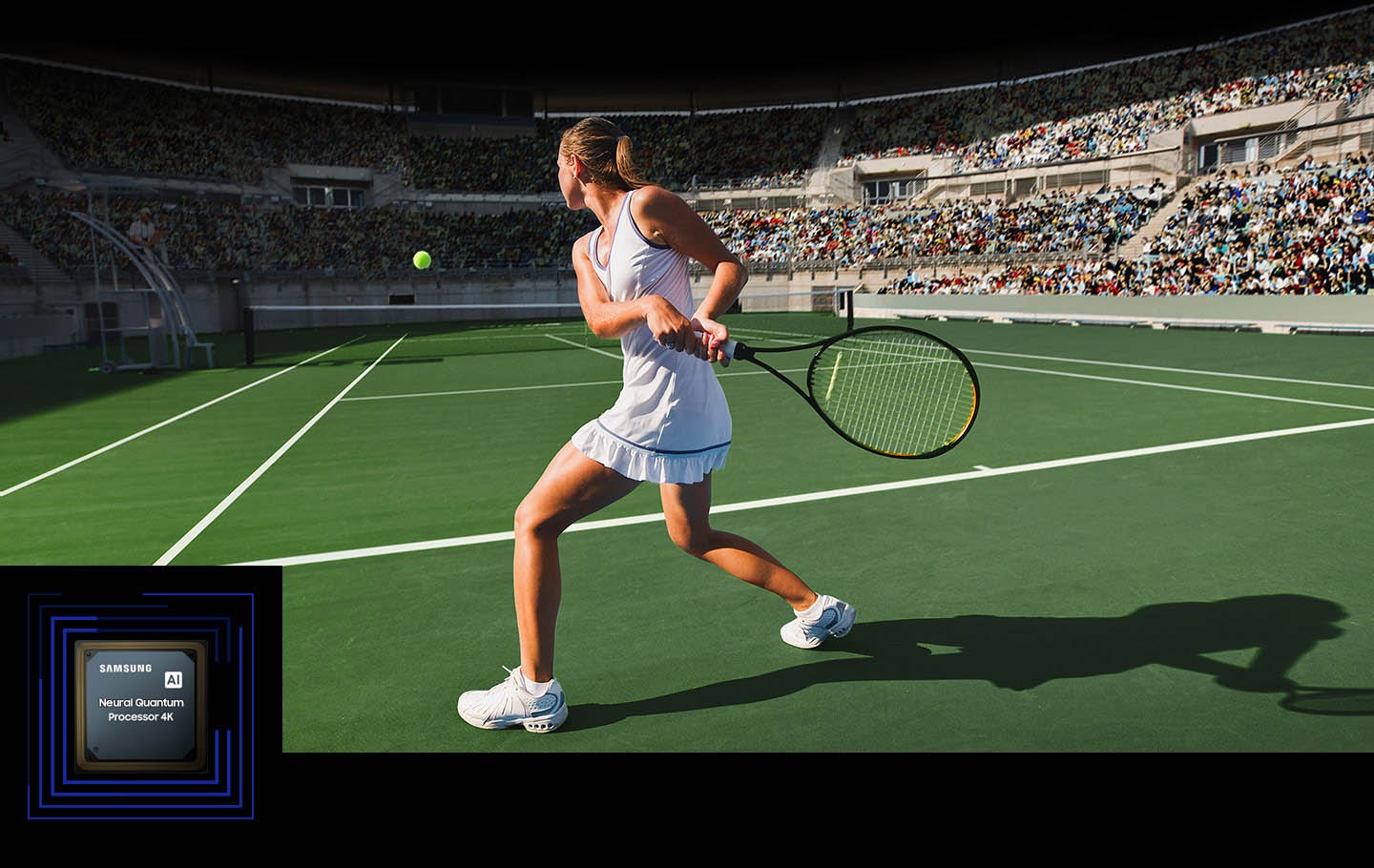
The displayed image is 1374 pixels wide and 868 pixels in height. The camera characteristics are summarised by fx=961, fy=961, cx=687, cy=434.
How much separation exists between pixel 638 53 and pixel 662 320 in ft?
159

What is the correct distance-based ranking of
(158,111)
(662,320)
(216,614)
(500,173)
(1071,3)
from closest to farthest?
1. (216,614)
2. (662,320)
3. (1071,3)
4. (158,111)
5. (500,173)

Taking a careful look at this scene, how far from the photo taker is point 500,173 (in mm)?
59094

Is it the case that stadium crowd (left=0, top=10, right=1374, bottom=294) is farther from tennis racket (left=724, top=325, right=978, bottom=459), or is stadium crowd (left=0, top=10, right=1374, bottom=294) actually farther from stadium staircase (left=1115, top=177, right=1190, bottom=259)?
tennis racket (left=724, top=325, right=978, bottom=459)

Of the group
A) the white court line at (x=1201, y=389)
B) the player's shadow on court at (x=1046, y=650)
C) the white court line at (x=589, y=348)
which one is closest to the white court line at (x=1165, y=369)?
the white court line at (x=1201, y=389)

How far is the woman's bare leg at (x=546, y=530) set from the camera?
11.3 ft

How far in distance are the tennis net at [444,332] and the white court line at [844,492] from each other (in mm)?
3767

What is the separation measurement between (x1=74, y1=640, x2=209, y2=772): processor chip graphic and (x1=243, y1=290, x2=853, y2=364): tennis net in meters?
7.96

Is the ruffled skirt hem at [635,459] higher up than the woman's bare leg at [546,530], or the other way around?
the ruffled skirt hem at [635,459]

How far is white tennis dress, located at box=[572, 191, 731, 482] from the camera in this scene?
3410 mm

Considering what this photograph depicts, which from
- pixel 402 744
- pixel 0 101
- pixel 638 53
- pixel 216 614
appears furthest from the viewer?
pixel 638 53

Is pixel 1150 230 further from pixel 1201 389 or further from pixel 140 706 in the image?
pixel 140 706

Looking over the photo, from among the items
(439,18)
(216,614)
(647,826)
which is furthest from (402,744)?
(439,18)

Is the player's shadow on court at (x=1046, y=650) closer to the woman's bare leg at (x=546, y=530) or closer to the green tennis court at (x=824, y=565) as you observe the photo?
the green tennis court at (x=824, y=565)

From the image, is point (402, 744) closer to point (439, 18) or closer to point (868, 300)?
point (868, 300)
